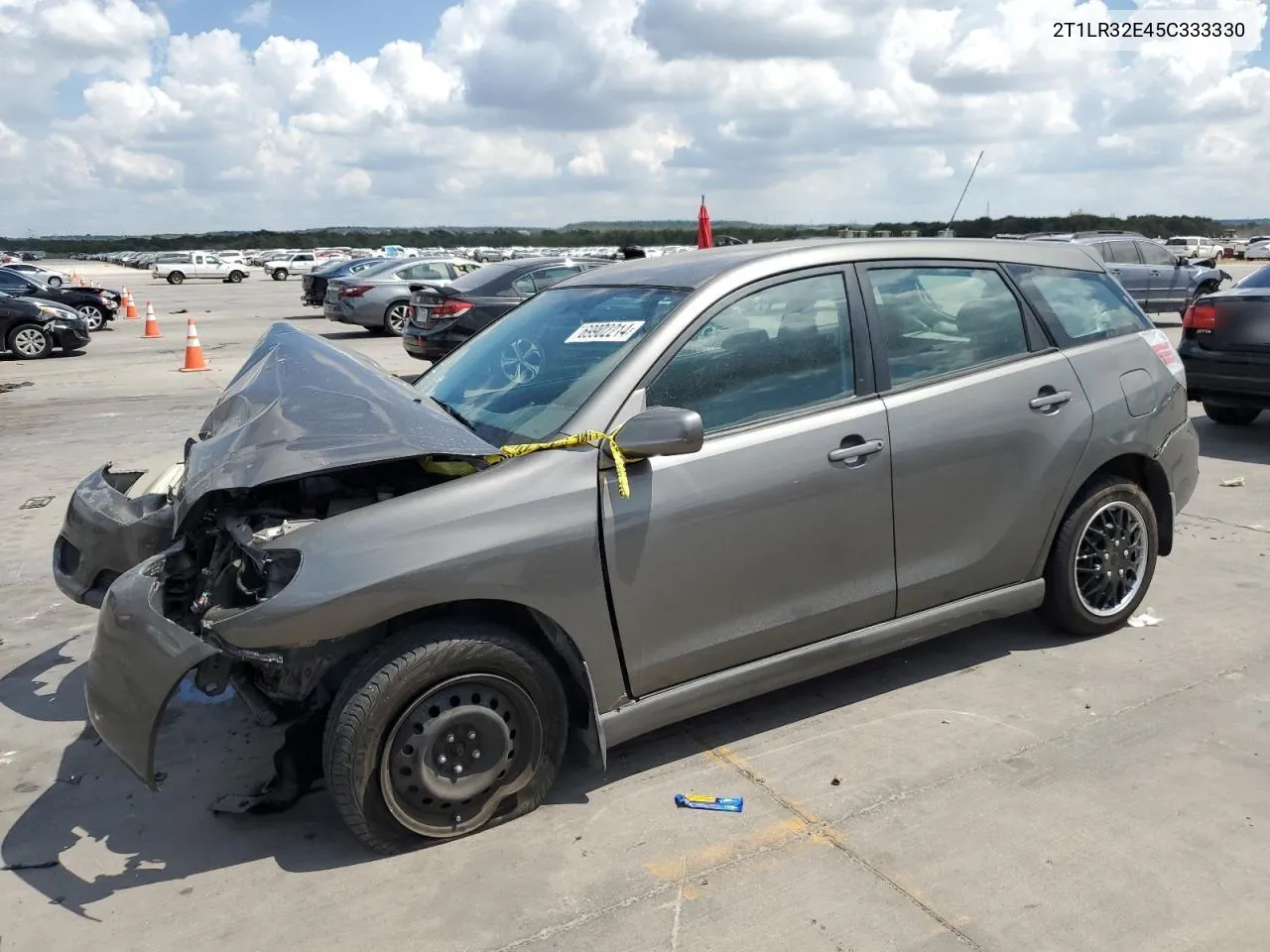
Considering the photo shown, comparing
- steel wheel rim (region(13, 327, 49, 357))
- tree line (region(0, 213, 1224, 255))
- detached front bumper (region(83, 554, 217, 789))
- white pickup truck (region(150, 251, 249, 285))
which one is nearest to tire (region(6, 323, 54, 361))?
steel wheel rim (region(13, 327, 49, 357))

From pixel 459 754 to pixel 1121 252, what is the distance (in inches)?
735

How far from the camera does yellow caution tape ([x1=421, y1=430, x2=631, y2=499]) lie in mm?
3271

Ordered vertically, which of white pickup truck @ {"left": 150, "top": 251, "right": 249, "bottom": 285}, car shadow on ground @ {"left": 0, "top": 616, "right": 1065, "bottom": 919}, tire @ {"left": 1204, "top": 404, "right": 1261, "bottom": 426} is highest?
white pickup truck @ {"left": 150, "top": 251, "right": 249, "bottom": 285}

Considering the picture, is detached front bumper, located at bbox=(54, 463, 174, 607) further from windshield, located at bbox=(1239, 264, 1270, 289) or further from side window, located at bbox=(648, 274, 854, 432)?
windshield, located at bbox=(1239, 264, 1270, 289)

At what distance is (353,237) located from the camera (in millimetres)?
127000

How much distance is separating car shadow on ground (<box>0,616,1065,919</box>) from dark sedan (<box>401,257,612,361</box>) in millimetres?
8737

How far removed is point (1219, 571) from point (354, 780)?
4.72 meters

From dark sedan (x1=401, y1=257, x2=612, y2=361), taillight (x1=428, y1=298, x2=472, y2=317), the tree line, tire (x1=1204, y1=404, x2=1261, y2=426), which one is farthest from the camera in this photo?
the tree line

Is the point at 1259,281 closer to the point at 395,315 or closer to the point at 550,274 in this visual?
the point at 550,274

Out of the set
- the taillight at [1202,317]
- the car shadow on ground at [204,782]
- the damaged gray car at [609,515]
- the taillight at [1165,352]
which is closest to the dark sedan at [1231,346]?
the taillight at [1202,317]

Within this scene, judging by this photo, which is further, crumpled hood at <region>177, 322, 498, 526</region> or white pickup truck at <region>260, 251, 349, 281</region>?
white pickup truck at <region>260, 251, 349, 281</region>

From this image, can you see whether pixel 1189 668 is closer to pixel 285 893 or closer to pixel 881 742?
pixel 881 742

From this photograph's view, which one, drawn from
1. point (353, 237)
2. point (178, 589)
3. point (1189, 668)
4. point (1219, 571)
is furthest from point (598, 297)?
point (353, 237)

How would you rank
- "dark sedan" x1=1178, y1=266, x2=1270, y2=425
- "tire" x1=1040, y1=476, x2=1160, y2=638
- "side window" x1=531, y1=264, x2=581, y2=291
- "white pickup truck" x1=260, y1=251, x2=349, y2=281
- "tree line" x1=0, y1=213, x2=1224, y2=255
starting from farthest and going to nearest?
"tree line" x1=0, y1=213, x2=1224, y2=255, "white pickup truck" x1=260, y1=251, x2=349, y2=281, "side window" x1=531, y1=264, x2=581, y2=291, "dark sedan" x1=1178, y1=266, x2=1270, y2=425, "tire" x1=1040, y1=476, x2=1160, y2=638
